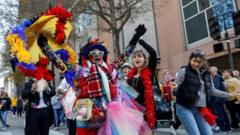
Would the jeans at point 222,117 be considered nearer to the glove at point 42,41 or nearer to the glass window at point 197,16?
the glove at point 42,41

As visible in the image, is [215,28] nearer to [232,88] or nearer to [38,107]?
[232,88]

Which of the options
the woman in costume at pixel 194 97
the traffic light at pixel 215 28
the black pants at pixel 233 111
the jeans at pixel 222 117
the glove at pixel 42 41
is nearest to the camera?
the glove at pixel 42 41

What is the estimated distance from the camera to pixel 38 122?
19.3 ft

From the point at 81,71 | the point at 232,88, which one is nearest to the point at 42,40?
the point at 81,71

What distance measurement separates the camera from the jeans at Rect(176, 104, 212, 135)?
483cm

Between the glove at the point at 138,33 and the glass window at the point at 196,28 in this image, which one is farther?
the glass window at the point at 196,28

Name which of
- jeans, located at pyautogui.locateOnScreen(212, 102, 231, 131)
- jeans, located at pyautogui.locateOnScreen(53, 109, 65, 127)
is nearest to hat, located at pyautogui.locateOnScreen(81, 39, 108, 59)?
jeans, located at pyautogui.locateOnScreen(212, 102, 231, 131)

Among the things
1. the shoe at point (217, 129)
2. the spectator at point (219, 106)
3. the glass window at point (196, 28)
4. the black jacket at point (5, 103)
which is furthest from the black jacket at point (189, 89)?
the glass window at point (196, 28)

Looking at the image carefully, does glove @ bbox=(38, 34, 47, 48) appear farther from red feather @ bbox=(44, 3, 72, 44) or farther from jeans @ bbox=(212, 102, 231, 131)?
jeans @ bbox=(212, 102, 231, 131)

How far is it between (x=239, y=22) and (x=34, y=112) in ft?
21.0

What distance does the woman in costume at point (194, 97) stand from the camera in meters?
4.92

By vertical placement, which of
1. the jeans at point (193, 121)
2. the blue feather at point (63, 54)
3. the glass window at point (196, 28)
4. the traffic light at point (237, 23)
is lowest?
the jeans at point (193, 121)

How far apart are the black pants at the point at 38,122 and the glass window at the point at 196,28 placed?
1304 cm

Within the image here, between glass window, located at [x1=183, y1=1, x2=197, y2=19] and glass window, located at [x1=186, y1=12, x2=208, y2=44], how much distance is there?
1.06ft
